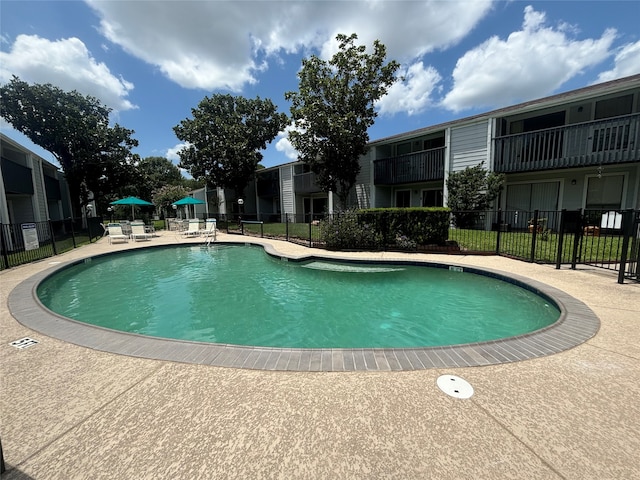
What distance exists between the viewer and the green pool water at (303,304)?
4.57 m

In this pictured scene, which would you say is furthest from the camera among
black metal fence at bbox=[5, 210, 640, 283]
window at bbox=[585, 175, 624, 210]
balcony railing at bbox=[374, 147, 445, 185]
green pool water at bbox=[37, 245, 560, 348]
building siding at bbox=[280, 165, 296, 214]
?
building siding at bbox=[280, 165, 296, 214]

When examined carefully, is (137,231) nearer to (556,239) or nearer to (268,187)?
(268,187)

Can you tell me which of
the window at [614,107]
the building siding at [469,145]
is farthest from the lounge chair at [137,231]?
the window at [614,107]

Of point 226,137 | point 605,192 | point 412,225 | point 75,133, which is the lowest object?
point 412,225

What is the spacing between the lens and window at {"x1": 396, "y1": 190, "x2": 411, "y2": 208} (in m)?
18.4

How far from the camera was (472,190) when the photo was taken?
12516mm

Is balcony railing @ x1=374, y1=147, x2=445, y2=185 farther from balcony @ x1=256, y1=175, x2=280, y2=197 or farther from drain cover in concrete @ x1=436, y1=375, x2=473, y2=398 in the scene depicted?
drain cover in concrete @ x1=436, y1=375, x2=473, y2=398

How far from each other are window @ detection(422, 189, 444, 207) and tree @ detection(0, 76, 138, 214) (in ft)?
75.9

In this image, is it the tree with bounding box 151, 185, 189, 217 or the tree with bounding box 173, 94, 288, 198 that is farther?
the tree with bounding box 151, 185, 189, 217

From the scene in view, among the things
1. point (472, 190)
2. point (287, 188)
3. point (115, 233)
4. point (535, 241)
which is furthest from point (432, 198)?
point (115, 233)

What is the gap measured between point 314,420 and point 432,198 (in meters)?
17.2

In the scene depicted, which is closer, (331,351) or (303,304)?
(331,351)

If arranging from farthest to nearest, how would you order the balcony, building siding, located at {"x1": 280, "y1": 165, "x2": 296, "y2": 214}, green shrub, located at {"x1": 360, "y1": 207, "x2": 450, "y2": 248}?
the balcony → building siding, located at {"x1": 280, "y1": 165, "x2": 296, "y2": 214} → green shrub, located at {"x1": 360, "y1": 207, "x2": 450, "y2": 248}

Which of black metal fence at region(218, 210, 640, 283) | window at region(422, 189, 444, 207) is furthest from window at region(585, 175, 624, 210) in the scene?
window at region(422, 189, 444, 207)
